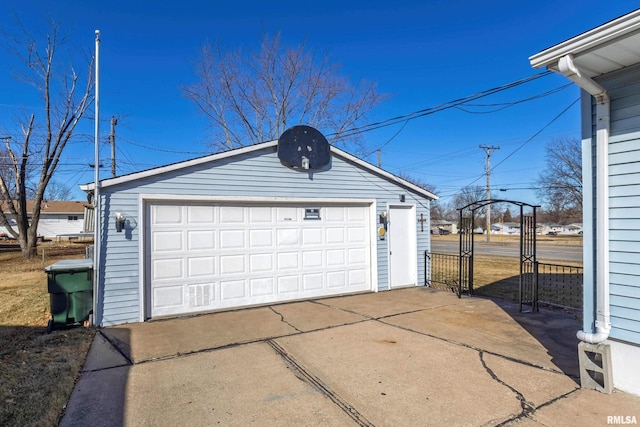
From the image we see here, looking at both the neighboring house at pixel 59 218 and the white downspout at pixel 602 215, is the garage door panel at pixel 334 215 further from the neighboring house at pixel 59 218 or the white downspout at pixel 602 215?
the neighboring house at pixel 59 218

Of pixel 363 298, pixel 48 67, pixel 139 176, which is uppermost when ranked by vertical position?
pixel 48 67

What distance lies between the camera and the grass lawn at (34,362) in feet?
10.8

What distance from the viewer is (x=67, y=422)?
3105 millimetres

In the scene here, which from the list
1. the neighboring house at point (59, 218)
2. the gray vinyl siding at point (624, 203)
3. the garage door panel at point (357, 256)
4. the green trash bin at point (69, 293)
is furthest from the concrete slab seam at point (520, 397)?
the neighboring house at point (59, 218)

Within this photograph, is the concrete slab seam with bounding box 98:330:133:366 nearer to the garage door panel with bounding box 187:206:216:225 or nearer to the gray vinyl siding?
the garage door panel with bounding box 187:206:216:225

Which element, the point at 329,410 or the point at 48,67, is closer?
the point at 329,410

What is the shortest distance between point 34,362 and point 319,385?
3.56m

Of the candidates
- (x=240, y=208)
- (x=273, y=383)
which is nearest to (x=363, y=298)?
(x=240, y=208)

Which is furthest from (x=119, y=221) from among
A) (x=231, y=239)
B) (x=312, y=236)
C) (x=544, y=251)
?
(x=544, y=251)

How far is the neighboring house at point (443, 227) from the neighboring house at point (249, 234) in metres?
57.5

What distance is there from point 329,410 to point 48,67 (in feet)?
64.2

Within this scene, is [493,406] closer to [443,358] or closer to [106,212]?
[443,358]

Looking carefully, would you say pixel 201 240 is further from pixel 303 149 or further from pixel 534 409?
pixel 534 409

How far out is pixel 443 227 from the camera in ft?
235
